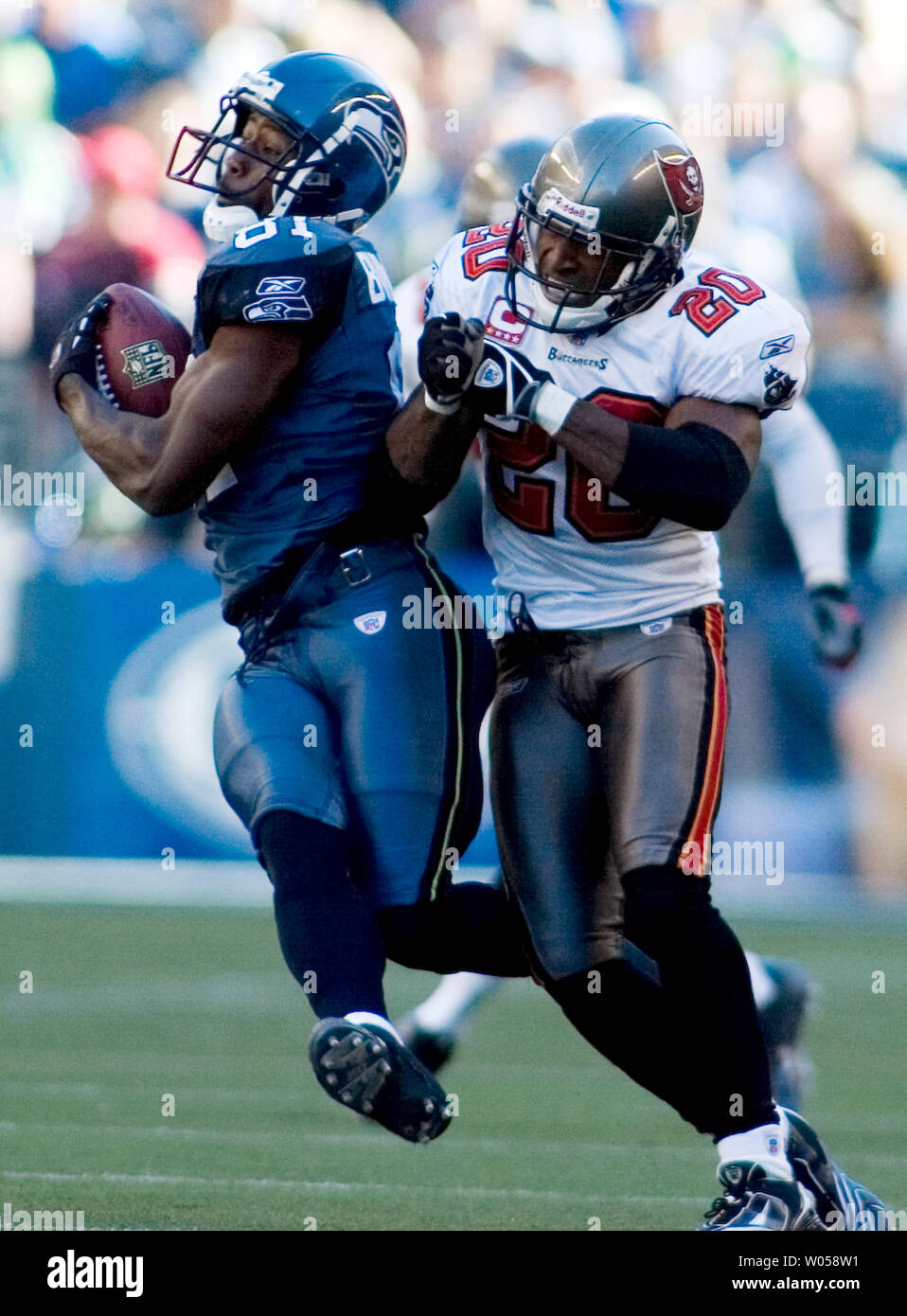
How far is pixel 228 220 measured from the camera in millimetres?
3934

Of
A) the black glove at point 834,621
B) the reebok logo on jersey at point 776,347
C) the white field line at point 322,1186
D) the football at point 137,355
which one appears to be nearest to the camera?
the reebok logo on jersey at point 776,347

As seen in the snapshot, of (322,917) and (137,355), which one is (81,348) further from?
(322,917)

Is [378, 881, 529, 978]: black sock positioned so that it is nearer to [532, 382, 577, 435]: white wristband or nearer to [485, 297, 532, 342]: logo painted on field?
[532, 382, 577, 435]: white wristband

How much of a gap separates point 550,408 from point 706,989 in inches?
38.5

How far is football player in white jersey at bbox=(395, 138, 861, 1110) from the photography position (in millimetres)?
5348

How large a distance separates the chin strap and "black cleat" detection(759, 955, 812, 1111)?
2052mm

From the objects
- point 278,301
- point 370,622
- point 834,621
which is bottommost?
point 834,621

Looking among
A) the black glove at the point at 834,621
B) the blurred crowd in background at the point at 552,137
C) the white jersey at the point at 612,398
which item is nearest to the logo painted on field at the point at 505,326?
the white jersey at the point at 612,398

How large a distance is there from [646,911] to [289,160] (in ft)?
4.83

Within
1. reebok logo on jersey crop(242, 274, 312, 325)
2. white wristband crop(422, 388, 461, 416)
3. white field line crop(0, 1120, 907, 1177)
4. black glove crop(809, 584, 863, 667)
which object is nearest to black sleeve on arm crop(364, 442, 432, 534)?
white wristband crop(422, 388, 461, 416)

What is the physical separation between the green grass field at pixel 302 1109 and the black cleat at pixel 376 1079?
58cm

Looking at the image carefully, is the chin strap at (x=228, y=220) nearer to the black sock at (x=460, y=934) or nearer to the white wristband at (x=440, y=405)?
the white wristband at (x=440, y=405)

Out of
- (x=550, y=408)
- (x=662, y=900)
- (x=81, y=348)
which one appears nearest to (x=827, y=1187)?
(x=662, y=900)

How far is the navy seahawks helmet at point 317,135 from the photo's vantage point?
3920mm
